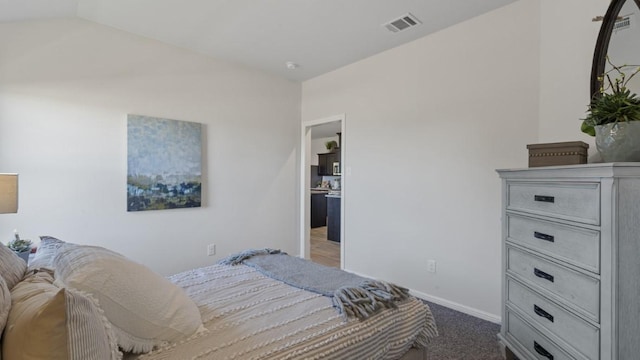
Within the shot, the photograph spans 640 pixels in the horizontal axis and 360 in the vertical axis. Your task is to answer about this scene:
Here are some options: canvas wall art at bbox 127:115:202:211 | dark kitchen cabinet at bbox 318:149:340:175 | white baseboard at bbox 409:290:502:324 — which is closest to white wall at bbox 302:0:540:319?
white baseboard at bbox 409:290:502:324

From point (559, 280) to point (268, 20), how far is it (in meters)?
2.80

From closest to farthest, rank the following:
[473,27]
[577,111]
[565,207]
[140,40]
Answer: [565,207] → [577,111] → [473,27] → [140,40]

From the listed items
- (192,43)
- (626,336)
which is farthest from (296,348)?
(192,43)

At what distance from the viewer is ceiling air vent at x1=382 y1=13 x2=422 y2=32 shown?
2.62 meters

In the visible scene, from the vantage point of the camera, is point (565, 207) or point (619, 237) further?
point (565, 207)

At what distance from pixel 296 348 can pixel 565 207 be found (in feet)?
4.46

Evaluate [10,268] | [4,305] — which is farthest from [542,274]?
[10,268]

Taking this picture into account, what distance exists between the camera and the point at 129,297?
1016mm

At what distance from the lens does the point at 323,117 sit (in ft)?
13.2

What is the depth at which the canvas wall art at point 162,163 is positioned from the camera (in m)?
2.88

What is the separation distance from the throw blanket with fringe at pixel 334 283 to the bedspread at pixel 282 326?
41 millimetres

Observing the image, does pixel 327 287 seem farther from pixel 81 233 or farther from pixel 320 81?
pixel 320 81

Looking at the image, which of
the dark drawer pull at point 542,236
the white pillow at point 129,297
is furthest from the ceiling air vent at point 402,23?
the white pillow at point 129,297

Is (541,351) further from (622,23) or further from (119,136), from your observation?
(119,136)
